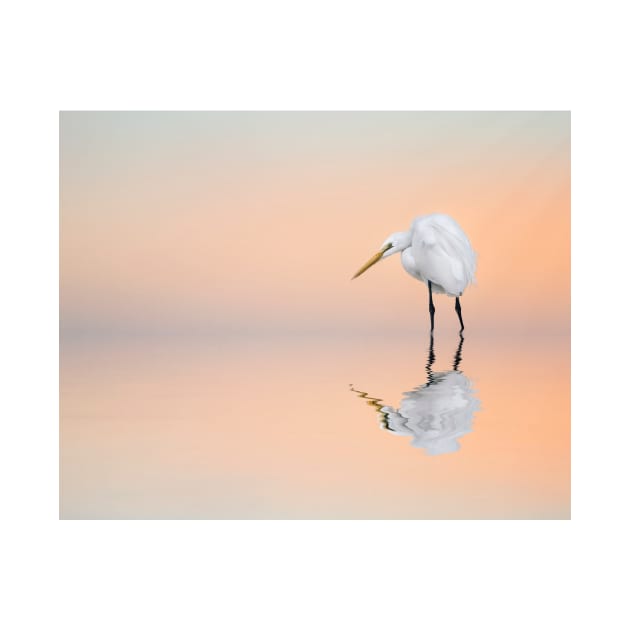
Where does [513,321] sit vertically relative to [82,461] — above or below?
above

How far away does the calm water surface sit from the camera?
3.33m

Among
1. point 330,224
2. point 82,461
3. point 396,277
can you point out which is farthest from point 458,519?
point 396,277

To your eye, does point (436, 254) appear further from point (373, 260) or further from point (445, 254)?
point (373, 260)

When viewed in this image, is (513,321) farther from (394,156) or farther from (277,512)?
(277,512)

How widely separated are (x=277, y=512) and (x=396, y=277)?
10.2ft

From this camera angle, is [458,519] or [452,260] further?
[452,260]

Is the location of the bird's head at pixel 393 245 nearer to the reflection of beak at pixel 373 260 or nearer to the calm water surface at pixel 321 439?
the reflection of beak at pixel 373 260

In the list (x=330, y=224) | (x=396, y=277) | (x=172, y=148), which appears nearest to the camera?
(x=172, y=148)

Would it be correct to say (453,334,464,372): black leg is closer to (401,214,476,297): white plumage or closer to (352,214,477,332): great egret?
(352,214,477,332): great egret

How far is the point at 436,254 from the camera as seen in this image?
5629 millimetres

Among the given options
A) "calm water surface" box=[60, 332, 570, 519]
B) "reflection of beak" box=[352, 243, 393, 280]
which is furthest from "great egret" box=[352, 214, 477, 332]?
"calm water surface" box=[60, 332, 570, 519]

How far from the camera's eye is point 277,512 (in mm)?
3342

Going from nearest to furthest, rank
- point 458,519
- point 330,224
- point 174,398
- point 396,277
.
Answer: point 458,519
point 174,398
point 330,224
point 396,277

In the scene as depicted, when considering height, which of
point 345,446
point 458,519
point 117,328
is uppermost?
point 117,328
